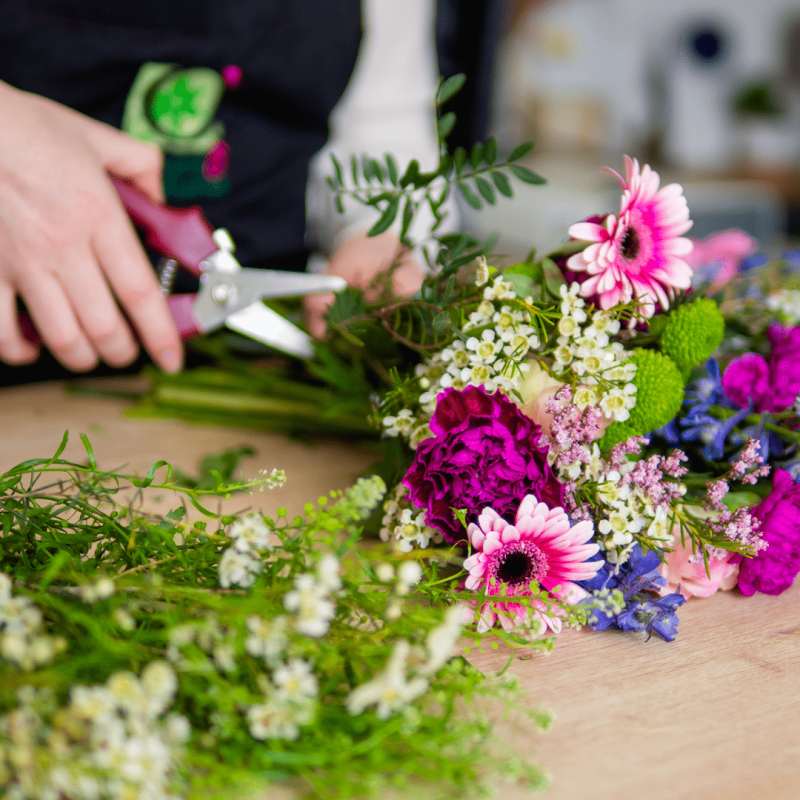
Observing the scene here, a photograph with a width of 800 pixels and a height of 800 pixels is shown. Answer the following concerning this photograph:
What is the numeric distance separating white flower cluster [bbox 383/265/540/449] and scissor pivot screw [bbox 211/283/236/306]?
287mm

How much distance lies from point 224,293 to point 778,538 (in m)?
0.51

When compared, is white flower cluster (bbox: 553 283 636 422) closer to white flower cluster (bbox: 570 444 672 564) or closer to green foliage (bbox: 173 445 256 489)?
white flower cluster (bbox: 570 444 672 564)

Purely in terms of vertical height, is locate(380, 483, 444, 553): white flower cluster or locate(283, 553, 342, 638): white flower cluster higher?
locate(283, 553, 342, 638): white flower cluster

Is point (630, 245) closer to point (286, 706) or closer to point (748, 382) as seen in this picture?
point (748, 382)

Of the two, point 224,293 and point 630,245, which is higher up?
point 630,245

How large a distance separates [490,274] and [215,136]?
1.68ft

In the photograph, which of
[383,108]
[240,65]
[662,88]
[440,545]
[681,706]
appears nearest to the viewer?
[681,706]

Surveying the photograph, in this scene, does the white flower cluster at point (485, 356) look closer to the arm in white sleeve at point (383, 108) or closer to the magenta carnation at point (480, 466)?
the magenta carnation at point (480, 466)

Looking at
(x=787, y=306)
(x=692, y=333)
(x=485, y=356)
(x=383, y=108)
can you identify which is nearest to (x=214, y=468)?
(x=485, y=356)

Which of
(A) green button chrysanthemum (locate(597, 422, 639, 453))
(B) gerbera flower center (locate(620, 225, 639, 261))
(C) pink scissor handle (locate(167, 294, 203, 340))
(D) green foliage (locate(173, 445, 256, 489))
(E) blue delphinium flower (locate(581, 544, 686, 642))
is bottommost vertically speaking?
(D) green foliage (locate(173, 445, 256, 489))

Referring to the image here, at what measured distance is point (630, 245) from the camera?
0.45 metres

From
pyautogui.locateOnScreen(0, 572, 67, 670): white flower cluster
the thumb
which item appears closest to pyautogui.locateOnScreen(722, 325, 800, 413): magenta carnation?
pyautogui.locateOnScreen(0, 572, 67, 670): white flower cluster

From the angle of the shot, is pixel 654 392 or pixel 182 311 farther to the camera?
pixel 182 311

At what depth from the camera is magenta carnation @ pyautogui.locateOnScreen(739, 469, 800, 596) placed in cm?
43
